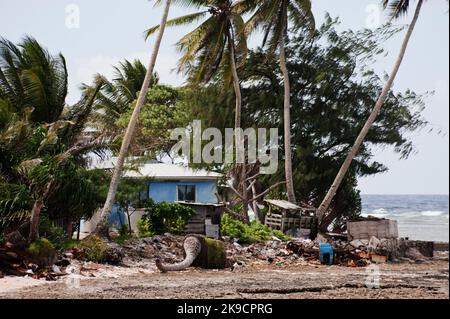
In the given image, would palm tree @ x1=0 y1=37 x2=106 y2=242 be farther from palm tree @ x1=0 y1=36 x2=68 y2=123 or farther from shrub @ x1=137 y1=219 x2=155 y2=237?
shrub @ x1=137 y1=219 x2=155 y2=237

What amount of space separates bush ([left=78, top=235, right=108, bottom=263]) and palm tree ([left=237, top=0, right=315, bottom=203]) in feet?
38.4

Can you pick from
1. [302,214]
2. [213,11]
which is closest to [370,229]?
[302,214]

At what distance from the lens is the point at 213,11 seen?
27031mm

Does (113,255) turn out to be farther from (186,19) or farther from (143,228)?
(186,19)

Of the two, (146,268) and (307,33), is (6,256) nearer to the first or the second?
(146,268)

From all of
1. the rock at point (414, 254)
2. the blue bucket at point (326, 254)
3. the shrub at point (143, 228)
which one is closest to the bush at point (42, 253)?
the shrub at point (143, 228)

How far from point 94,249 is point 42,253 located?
2123 mm

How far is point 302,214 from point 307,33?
986 centimetres

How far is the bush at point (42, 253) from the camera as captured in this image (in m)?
15.0

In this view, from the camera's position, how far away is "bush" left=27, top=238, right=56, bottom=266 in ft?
49.2

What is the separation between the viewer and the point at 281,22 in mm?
27719

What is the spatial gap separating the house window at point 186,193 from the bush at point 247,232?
4406mm

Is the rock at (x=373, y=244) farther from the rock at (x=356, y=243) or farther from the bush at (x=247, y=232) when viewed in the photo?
the bush at (x=247, y=232)
